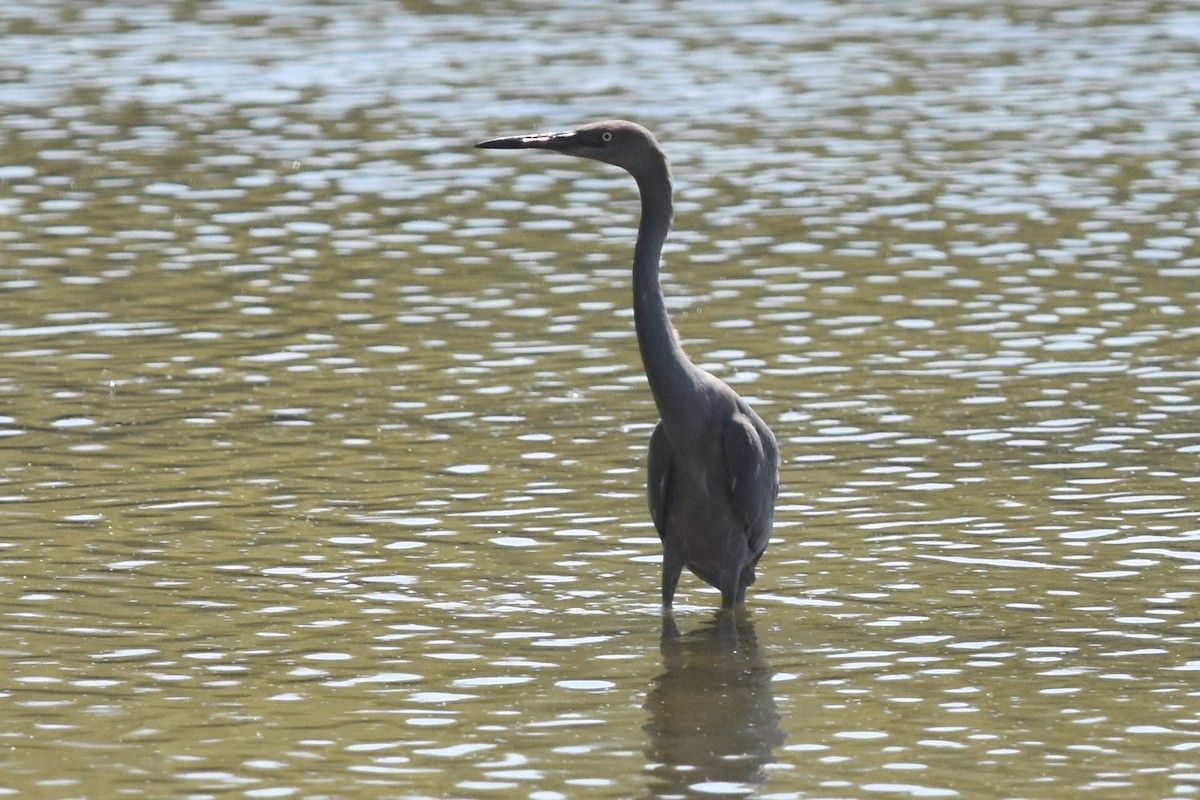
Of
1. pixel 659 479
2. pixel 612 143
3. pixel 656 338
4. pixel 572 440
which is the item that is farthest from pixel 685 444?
pixel 572 440

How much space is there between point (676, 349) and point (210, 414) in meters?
5.25

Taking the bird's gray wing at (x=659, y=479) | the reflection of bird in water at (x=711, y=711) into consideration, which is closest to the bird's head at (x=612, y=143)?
the bird's gray wing at (x=659, y=479)

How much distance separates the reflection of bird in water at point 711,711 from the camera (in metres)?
9.35

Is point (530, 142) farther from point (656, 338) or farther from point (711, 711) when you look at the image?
point (711, 711)

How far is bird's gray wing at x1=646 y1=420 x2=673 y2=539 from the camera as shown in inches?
455

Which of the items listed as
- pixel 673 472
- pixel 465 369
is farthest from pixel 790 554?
pixel 465 369

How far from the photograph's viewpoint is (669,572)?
1155 cm

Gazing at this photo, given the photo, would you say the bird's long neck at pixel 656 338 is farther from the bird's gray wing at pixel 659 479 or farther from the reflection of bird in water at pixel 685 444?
the bird's gray wing at pixel 659 479

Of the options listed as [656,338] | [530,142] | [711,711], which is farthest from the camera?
[530,142]

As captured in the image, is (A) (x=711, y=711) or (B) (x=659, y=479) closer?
(A) (x=711, y=711)

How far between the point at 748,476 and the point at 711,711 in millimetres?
1648

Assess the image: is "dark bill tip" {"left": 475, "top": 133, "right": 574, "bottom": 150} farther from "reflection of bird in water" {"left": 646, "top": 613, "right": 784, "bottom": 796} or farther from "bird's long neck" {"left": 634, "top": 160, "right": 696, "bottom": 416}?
"reflection of bird in water" {"left": 646, "top": 613, "right": 784, "bottom": 796}

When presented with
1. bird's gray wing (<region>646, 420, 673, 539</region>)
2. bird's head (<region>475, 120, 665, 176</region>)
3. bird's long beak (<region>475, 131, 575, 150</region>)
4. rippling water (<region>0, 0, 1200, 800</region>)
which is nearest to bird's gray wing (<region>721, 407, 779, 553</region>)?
bird's gray wing (<region>646, 420, 673, 539</region>)

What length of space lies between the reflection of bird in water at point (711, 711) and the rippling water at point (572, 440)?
3 cm
